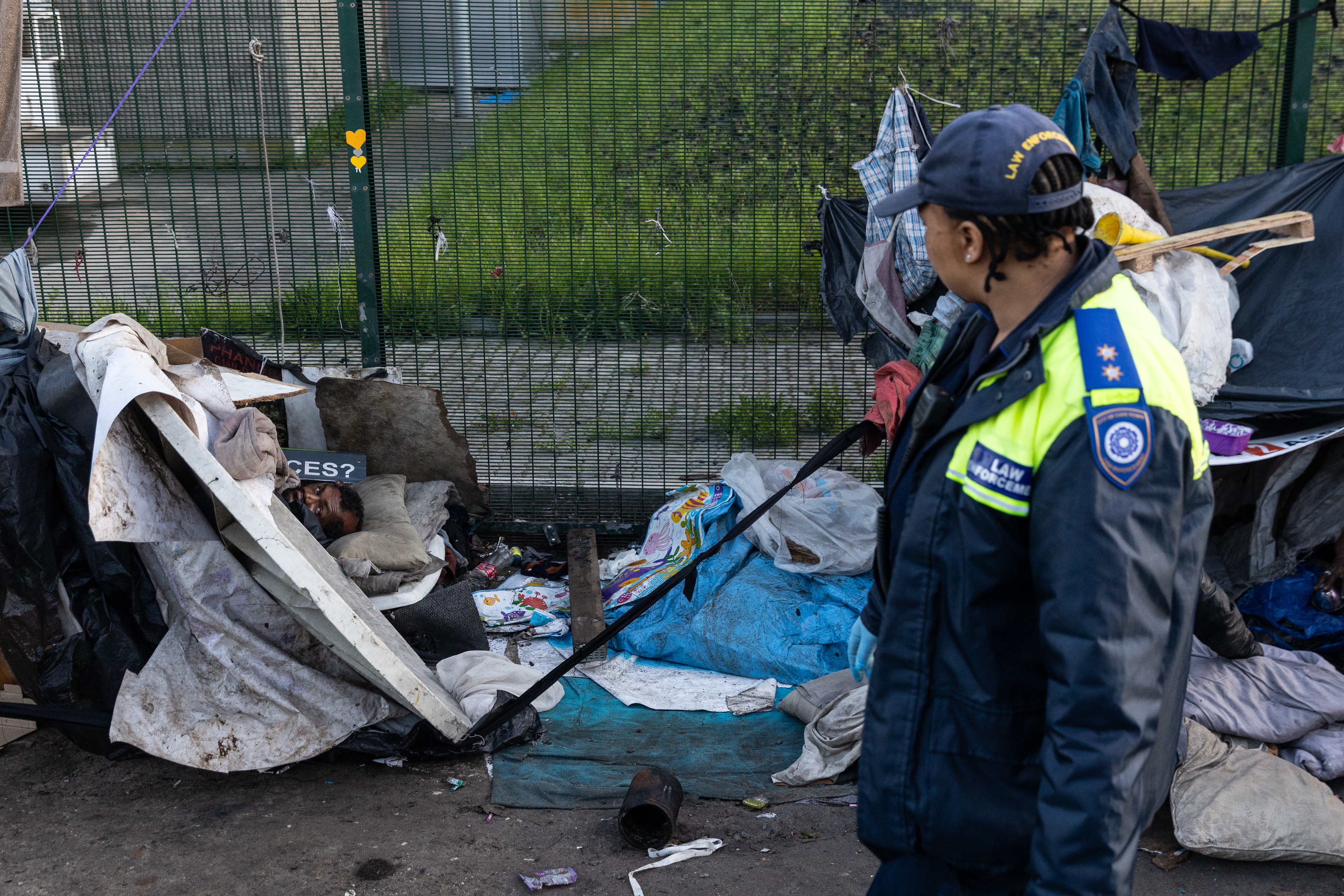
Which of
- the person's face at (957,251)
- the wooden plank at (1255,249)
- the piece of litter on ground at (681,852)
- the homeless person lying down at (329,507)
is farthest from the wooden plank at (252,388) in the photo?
the wooden plank at (1255,249)

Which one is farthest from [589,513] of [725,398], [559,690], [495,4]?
[495,4]

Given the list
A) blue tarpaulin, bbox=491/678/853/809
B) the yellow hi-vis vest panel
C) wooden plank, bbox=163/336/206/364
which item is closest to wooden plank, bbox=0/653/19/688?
wooden plank, bbox=163/336/206/364

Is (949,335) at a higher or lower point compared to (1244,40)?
lower

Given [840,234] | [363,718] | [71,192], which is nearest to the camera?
[363,718]

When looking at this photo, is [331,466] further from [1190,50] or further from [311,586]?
[1190,50]

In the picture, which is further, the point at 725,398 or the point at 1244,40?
the point at 725,398

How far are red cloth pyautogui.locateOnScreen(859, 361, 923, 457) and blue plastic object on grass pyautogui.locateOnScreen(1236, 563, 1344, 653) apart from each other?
1.63 m

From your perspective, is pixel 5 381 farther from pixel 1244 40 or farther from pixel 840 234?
pixel 1244 40

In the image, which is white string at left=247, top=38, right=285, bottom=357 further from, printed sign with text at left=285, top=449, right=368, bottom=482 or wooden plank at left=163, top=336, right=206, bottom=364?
printed sign with text at left=285, top=449, right=368, bottom=482

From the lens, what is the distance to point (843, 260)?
4.71m

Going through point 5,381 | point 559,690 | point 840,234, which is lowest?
point 559,690

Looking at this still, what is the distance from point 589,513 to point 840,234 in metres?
1.94

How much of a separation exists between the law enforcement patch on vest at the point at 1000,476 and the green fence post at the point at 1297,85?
4.32m

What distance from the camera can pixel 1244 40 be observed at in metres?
4.62
